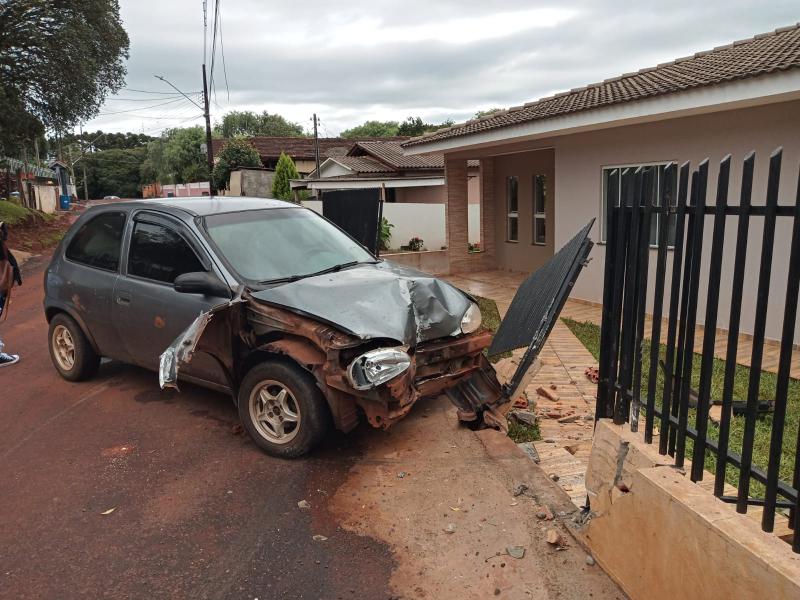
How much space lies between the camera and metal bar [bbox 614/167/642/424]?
3.12 meters

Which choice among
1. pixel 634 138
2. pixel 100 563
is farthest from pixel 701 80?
pixel 100 563

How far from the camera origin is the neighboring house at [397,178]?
22922mm

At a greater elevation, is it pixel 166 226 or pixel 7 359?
pixel 166 226

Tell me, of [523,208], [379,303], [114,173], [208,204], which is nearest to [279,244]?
[208,204]

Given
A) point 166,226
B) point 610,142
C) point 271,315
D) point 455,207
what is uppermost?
point 610,142

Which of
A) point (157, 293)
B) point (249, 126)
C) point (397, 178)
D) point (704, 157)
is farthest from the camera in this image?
point (249, 126)

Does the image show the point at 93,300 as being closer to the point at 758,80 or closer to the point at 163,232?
the point at 163,232

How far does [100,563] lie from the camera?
3.30 metres

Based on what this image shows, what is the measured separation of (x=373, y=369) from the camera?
3.96m

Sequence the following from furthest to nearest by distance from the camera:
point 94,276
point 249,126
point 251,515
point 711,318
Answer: point 249,126
point 94,276
point 251,515
point 711,318

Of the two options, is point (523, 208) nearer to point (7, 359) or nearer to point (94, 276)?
point (94, 276)

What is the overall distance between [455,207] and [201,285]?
10.7 m

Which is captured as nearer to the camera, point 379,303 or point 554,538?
point 554,538

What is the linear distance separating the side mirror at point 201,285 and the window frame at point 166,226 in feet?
0.50
